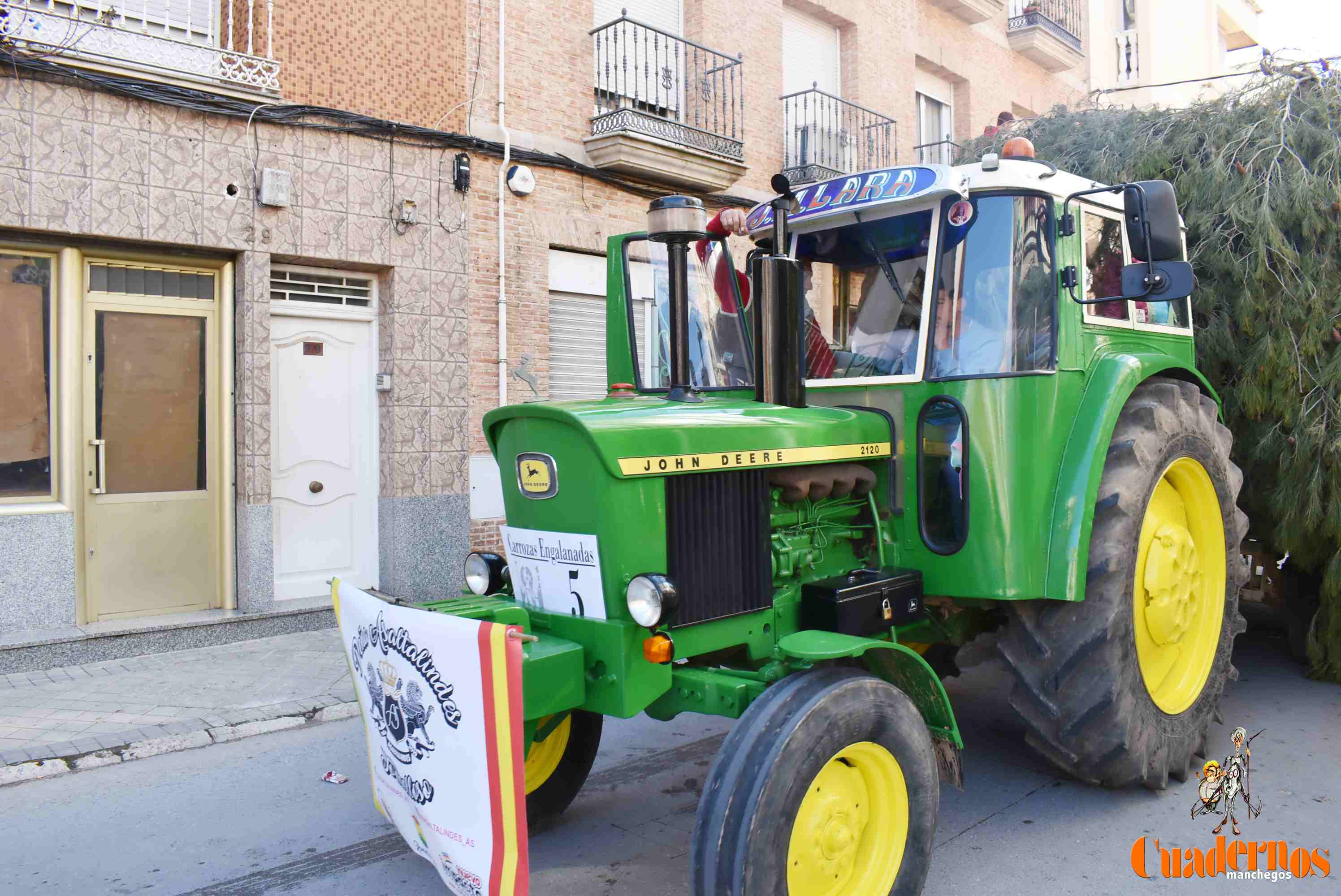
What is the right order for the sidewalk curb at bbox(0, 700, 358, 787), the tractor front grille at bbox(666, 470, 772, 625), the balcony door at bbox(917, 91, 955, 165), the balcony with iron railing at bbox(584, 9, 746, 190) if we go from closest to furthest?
1. the tractor front grille at bbox(666, 470, 772, 625)
2. the sidewalk curb at bbox(0, 700, 358, 787)
3. the balcony with iron railing at bbox(584, 9, 746, 190)
4. the balcony door at bbox(917, 91, 955, 165)

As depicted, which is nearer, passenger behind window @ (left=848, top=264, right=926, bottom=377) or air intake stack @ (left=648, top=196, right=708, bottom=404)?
air intake stack @ (left=648, top=196, right=708, bottom=404)

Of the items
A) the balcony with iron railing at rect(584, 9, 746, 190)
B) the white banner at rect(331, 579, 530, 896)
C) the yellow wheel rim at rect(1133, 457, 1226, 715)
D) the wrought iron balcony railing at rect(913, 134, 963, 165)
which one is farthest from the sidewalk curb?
the wrought iron balcony railing at rect(913, 134, 963, 165)

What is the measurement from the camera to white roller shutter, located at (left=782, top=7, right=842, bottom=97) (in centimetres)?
1265

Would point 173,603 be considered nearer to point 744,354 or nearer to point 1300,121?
point 744,354

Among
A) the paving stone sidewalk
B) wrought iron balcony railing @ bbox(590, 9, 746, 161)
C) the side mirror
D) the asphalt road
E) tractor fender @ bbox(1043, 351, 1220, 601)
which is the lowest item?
the asphalt road

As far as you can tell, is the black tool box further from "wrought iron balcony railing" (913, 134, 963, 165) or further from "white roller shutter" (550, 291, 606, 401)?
"wrought iron balcony railing" (913, 134, 963, 165)

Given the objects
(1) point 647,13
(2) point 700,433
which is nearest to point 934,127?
(1) point 647,13

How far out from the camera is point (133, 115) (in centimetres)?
724

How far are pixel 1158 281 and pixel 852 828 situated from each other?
7.56ft

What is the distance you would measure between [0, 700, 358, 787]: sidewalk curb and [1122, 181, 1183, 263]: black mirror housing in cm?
492

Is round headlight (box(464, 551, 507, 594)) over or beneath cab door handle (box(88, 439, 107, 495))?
beneath

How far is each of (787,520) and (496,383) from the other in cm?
584

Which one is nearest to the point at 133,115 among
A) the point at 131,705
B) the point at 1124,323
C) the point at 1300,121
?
the point at 131,705

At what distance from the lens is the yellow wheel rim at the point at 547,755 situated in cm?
403
